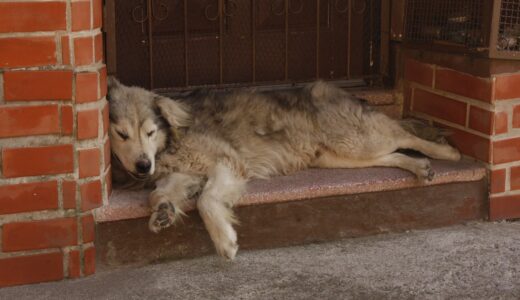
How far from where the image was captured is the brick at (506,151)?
13.7ft

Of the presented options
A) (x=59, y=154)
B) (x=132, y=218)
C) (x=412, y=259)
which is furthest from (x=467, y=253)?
(x=59, y=154)

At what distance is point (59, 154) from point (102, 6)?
0.87m

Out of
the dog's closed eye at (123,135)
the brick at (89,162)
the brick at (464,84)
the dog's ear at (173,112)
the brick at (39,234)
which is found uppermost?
the brick at (464,84)

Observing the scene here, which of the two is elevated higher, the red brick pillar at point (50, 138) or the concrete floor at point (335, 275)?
the red brick pillar at point (50, 138)

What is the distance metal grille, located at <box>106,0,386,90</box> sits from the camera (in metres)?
4.34

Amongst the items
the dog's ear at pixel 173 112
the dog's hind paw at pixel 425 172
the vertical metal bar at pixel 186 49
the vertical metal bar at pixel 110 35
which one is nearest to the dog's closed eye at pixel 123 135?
the dog's ear at pixel 173 112

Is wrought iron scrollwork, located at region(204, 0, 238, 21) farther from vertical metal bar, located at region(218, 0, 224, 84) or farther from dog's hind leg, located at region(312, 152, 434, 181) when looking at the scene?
dog's hind leg, located at region(312, 152, 434, 181)

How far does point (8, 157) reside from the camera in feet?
10.8

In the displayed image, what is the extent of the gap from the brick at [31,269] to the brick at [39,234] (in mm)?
43

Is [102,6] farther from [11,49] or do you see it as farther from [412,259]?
[412,259]

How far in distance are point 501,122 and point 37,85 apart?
2.27 m

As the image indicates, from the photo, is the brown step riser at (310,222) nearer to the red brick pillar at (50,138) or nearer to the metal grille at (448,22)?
the red brick pillar at (50,138)

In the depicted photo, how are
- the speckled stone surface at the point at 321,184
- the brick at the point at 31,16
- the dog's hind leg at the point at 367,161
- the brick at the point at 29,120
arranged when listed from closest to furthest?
the brick at the point at 31,16
the brick at the point at 29,120
the speckled stone surface at the point at 321,184
the dog's hind leg at the point at 367,161

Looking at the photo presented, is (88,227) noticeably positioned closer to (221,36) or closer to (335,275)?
(335,275)
